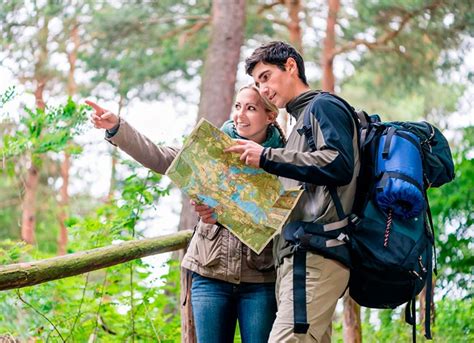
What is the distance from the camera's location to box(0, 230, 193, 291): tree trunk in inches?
118

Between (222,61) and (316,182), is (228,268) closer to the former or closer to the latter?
(316,182)

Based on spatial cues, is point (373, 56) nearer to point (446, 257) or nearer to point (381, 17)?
point (381, 17)

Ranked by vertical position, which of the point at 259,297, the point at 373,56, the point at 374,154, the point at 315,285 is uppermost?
the point at 374,154

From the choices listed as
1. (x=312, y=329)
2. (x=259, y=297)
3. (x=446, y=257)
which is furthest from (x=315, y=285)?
(x=446, y=257)

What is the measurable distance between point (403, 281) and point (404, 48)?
11.1 meters

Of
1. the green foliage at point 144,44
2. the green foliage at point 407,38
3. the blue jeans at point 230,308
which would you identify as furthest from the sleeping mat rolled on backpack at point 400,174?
the green foliage at point 144,44

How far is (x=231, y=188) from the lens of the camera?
294 cm

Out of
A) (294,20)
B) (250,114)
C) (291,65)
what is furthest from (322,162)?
(294,20)

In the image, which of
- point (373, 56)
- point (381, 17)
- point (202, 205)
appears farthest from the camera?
point (373, 56)

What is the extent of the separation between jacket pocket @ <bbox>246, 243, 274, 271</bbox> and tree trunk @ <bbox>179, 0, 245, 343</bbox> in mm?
6078

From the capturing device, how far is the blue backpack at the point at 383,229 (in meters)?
2.69

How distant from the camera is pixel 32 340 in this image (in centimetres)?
474

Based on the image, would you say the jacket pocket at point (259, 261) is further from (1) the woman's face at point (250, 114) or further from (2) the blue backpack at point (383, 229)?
(1) the woman's face at point (250, 114)

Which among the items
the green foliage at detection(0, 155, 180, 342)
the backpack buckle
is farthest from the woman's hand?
the green foliage at detection(0, 155, 180, 342)
